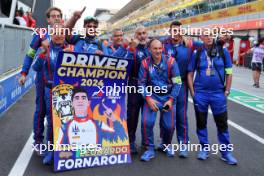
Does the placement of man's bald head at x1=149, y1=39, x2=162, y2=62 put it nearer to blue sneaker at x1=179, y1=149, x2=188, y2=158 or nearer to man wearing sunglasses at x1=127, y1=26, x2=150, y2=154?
man wearing sunglasses at x1=127, y1=26, x2=150, y2=154

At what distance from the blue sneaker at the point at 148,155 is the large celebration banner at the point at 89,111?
0.24m

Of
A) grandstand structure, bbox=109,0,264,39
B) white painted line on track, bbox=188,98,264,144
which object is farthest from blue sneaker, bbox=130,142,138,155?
grandstand structure, bbox=109,0,264,39

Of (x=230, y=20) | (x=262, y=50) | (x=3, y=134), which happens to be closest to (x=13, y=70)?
(x=3, y=134)

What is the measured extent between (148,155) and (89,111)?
103cm

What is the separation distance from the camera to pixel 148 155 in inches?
191

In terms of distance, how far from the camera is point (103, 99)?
15.1ft

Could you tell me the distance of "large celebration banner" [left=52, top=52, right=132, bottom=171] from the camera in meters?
4.33

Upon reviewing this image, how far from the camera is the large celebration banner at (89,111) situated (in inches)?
170

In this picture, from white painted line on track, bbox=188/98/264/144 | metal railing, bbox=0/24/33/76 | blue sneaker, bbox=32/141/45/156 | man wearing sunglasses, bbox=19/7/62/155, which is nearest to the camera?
man wearing sunglasses, bbox=19/7/62/155

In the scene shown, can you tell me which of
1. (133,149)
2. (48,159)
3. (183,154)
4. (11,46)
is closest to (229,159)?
(183,154)

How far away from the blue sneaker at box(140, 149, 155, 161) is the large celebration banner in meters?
0.24

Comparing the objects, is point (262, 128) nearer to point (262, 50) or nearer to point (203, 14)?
point (262, 50)

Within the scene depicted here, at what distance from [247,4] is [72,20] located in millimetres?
22764

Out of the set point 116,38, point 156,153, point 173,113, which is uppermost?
point 116,38
